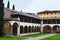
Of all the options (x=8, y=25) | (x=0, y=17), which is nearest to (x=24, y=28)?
(x=8, y=25)

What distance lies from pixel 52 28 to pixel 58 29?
4.19 meters

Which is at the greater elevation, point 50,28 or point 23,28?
point 23,28

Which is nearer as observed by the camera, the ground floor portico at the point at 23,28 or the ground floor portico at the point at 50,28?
the ground floor portico at the point at 23,28

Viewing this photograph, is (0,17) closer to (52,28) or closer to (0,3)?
(0,3)

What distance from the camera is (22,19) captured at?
6069 centimetres

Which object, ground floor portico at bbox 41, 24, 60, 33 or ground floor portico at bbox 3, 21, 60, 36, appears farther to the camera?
ground floor portico at bbox 41, 24, 60, 33

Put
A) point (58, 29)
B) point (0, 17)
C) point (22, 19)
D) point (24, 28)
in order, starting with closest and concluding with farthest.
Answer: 1. point (0, 17)
2. point (22, 19)
3. point (24, 28)
4. point (58, 29)

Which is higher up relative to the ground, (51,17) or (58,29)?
(51,17)

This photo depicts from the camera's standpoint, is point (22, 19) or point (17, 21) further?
point (22, 19)

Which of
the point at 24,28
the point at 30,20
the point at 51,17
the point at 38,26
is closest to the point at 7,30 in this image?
the point at 24,28

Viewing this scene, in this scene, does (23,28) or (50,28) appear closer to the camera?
(23,28)

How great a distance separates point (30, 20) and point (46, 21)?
16129mm

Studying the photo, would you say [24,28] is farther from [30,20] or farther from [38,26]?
[38,26]

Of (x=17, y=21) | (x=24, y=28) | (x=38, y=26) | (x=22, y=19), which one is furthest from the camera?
(x=38, y=26)
